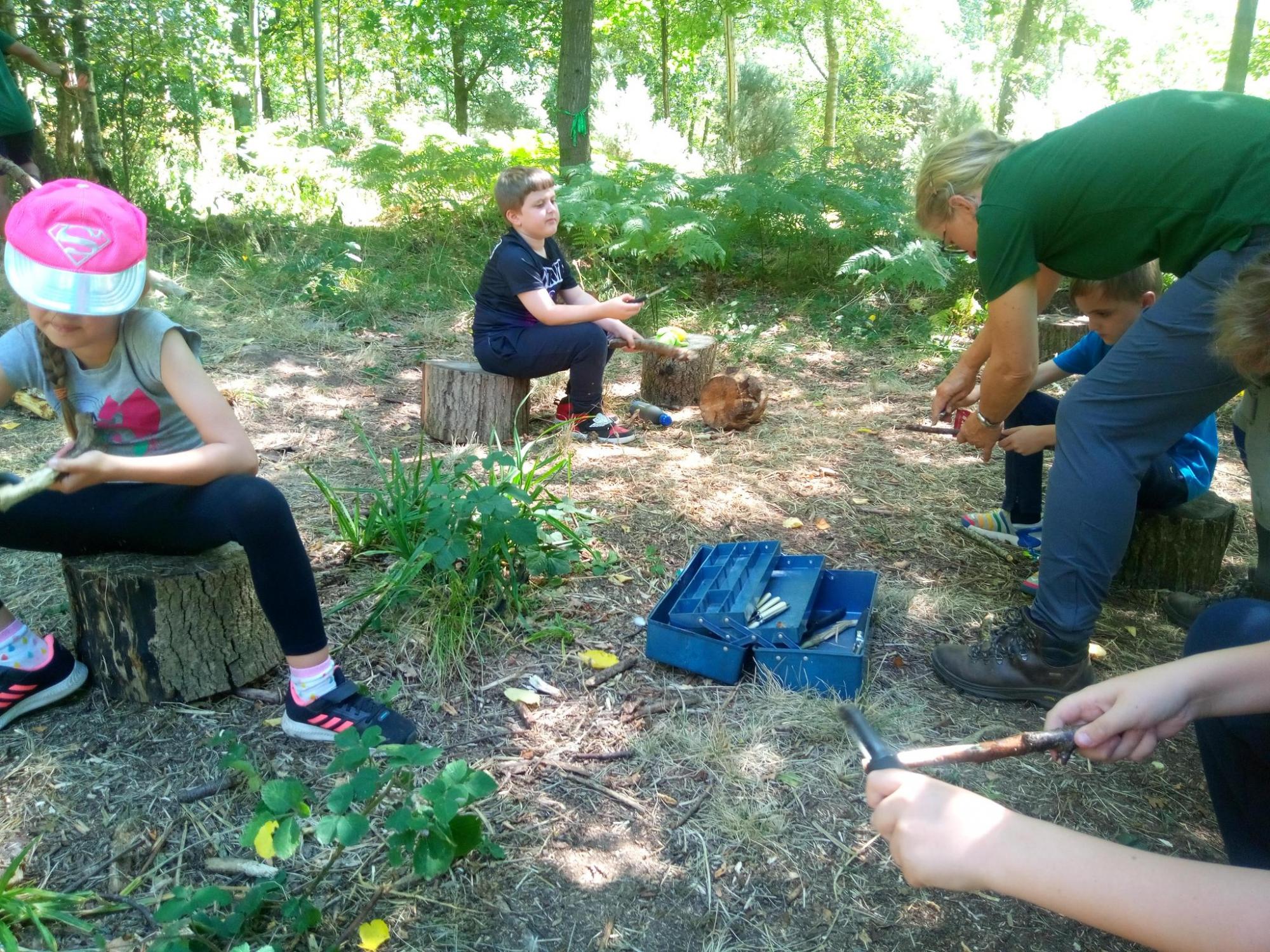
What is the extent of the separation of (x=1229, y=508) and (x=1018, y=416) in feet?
2.58

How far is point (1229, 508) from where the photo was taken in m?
3.15

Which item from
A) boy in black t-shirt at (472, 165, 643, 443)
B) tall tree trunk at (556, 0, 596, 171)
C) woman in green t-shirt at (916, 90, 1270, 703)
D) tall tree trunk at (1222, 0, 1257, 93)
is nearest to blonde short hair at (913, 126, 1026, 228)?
woman in green t-shirt at (916, 90, 1270, 703)

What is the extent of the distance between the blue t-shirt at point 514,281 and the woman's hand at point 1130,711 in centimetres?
365

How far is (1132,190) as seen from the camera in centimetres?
224

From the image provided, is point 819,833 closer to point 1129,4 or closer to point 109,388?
point 109,388

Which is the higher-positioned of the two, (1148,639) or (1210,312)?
(1210,312)

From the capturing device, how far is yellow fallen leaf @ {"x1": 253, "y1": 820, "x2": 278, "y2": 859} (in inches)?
62.4

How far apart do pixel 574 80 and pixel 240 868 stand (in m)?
7.69

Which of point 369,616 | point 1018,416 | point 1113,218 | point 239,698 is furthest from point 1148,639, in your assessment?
point 239,698

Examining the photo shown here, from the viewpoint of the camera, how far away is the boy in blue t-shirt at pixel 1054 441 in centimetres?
295

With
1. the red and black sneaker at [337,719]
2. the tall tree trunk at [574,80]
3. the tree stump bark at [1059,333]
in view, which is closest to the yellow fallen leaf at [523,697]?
the red and black sneaker at [337,719]

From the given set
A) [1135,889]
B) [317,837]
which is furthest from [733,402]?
[1135,889]

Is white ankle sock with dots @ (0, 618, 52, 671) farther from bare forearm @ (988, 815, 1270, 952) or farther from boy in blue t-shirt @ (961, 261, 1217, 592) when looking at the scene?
boy in blue t-shirt @ (961, 261, 1217, 592)

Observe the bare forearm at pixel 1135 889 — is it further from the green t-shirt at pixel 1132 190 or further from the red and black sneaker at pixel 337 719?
the green t-shirt at pixel 1132 190
